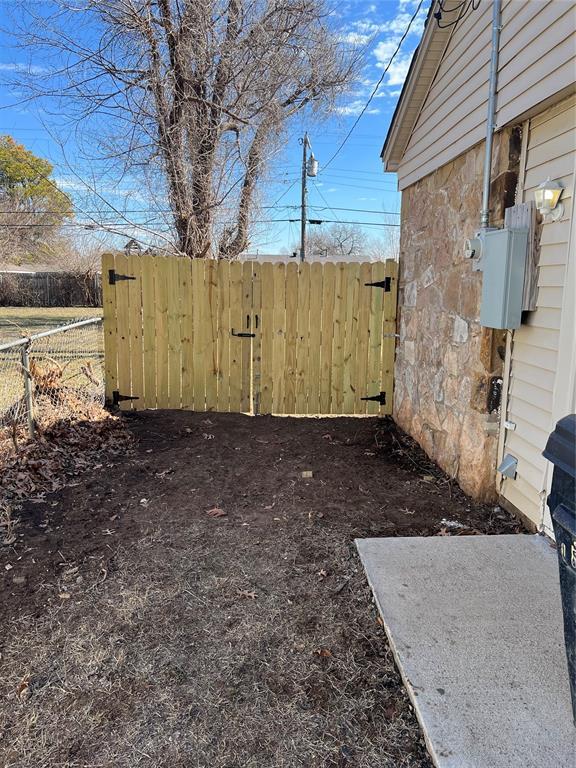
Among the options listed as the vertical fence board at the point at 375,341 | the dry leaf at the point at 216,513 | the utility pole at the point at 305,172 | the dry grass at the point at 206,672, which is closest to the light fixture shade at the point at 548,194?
the dry grass at the point at 206,672

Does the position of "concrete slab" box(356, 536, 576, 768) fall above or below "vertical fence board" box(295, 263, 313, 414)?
below

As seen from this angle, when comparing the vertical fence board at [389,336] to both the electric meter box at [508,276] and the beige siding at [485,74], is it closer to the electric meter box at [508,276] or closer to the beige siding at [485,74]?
the beige siding at [485,74]

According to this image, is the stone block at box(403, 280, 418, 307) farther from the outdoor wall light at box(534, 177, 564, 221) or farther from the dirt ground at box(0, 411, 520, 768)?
the outdoor wall light at box(534, 177, 564, 221)

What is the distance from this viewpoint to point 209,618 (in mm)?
2219

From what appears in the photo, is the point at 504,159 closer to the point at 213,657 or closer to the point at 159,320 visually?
the point at 213,657

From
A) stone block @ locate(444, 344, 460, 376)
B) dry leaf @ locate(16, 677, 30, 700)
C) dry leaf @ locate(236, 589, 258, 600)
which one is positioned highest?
stone block @ locate(444, 344, 460, 376)

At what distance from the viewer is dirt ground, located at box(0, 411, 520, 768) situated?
5.35 feet

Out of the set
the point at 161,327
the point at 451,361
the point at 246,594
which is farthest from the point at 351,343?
the point at 246,594

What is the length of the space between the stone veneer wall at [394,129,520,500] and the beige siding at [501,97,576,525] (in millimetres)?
199

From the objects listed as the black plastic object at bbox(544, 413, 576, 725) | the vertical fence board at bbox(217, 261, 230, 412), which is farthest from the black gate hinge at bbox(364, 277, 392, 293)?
the black plastic object at bbox(544, 413, 576, 725)

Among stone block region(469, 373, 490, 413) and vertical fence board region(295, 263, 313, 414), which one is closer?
stone block region(469, 373, 490, 413)

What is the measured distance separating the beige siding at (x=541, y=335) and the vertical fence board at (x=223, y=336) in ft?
9.88

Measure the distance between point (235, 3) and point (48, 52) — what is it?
2565 mm

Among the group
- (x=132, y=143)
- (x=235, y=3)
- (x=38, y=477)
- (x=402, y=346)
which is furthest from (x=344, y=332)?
(x=235, y=3)
